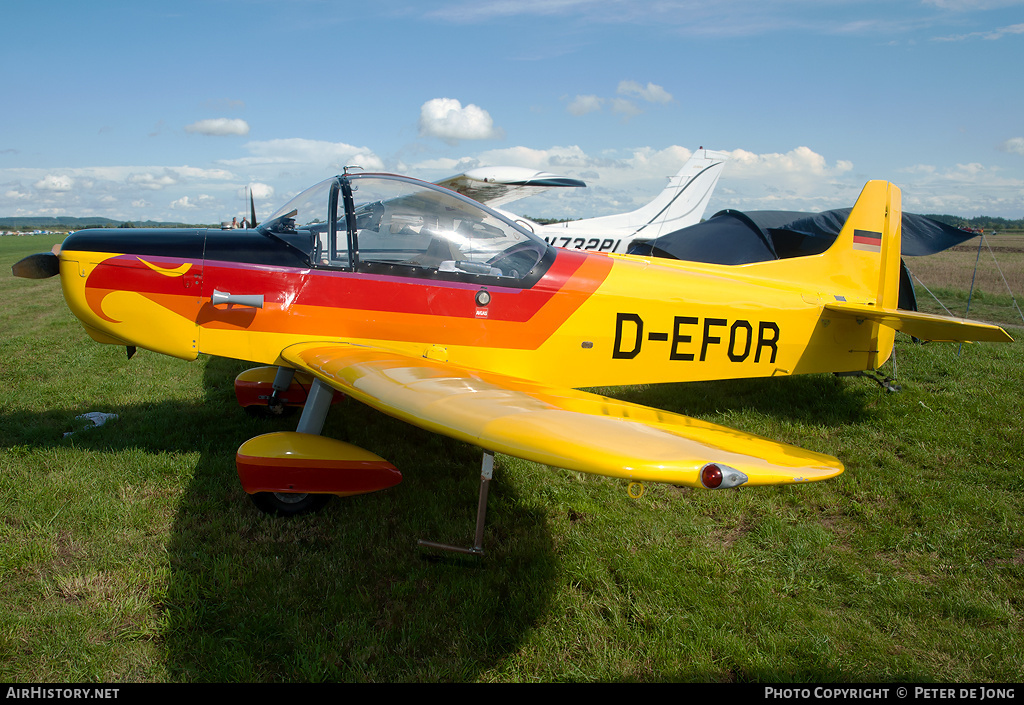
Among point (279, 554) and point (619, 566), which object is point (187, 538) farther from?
point (619, 566)

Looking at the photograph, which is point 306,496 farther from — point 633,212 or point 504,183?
point 633,212

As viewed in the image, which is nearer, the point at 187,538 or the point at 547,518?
the point at 187,538

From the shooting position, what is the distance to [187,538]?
3.43 metres

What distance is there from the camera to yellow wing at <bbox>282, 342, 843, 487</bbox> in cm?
198

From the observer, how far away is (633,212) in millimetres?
16719

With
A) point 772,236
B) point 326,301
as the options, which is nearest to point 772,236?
point 772,236

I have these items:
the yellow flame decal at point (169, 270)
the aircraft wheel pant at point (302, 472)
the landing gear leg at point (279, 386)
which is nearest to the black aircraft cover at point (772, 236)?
the landing gear leg at point (279, 386)

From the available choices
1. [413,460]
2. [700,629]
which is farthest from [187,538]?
[700,629]

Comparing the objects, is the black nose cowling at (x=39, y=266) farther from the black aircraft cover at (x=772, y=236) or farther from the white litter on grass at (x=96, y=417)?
the black aircraft cover at (x=772, y=236)

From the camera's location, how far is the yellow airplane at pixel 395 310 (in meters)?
3.65

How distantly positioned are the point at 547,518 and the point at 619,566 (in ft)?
2.17

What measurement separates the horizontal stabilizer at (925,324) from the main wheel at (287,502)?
4657 millimetres
